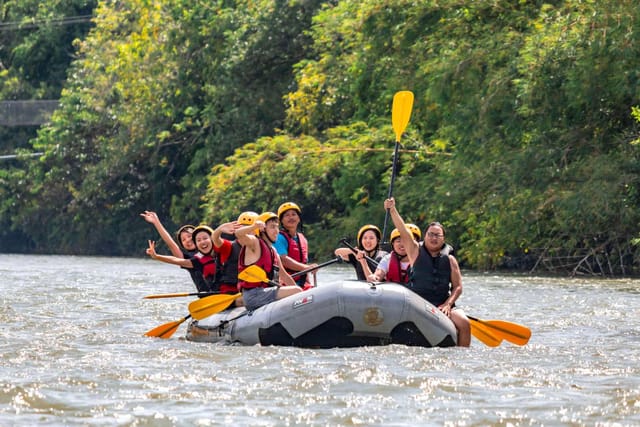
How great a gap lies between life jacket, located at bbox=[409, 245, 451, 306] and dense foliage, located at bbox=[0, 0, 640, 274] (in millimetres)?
10167

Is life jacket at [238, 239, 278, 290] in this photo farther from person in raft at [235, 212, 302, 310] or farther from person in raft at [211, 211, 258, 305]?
person in raft at [211, 211, 258, 305]

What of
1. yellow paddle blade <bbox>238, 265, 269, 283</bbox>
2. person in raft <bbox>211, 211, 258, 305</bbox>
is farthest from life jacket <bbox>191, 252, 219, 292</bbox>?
yellow paddle blade <bbox>238, 265, 269, 283</bbox>

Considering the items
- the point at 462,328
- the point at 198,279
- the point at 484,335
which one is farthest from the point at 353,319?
the point at 198,279

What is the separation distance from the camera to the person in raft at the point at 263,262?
12.9 meters

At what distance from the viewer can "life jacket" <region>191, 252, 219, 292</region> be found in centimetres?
1427

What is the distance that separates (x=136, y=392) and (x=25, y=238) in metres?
42.6

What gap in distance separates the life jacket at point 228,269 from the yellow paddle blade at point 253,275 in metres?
1.06

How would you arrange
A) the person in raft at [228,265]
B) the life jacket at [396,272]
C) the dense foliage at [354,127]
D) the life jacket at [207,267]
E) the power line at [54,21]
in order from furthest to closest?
the power line at [54,21] < the dense foliage at [354,127] < the life jacket at [207,267] < the person in raft at [228,265] < the life jacket at [396,272]

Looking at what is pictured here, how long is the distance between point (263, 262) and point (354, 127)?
61.8 feet

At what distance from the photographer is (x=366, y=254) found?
14.0 m

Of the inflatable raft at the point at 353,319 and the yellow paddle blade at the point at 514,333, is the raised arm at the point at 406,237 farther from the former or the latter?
the yellow paddle blade at the point at 514,333

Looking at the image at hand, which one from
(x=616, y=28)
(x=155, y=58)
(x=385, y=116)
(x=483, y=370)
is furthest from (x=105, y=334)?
(x=155, y=58)

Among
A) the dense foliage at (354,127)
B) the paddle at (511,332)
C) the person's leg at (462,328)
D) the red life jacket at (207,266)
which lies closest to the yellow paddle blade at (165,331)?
the red life jacket at (207,266)

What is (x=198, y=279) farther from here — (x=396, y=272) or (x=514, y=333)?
(x=514, y=333)
